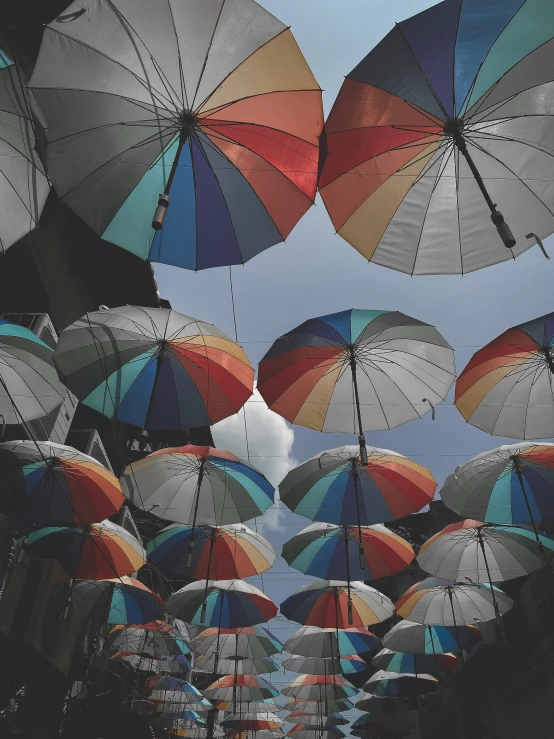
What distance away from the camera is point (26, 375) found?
6.77 metres

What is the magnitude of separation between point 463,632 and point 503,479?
5727 mm

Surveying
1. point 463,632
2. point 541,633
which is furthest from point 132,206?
point 541,633

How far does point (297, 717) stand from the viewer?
20.3 metres

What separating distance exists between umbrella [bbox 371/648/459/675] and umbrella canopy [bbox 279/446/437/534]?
22.6 feet

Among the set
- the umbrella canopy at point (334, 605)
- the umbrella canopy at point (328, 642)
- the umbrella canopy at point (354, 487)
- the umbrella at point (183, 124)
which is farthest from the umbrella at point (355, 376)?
the umbrella canopy at point (328, 642)

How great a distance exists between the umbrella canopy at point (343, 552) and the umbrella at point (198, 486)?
78.0 inches

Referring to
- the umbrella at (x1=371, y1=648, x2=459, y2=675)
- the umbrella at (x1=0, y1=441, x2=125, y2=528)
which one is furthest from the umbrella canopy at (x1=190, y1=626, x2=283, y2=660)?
the umbrella at (x1=0, y1=441, x2=125, y2=528)

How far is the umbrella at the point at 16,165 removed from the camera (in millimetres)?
4414

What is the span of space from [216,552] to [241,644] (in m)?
5.22

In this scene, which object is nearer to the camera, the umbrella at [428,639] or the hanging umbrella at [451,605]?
the hanging umbrella at [451,605]

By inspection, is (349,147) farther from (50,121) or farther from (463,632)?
(463,632)

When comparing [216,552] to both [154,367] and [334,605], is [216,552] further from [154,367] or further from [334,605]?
[154,367]

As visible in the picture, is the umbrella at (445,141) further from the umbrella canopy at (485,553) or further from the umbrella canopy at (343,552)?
the umbrella canopy at (485,553)

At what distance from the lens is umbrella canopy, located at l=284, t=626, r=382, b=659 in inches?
485
